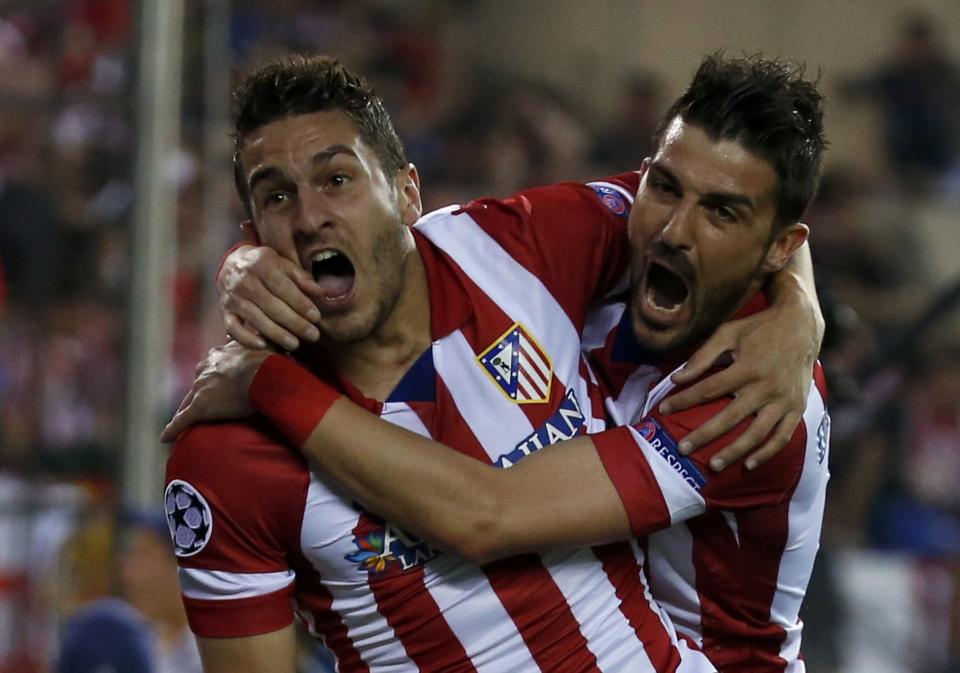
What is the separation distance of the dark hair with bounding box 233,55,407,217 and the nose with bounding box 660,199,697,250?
1.57ft

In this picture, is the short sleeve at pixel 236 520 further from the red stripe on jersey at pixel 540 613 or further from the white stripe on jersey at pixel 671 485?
the white stripe on jersey at pixel 671 485

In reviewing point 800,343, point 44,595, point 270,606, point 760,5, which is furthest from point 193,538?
point 760,5

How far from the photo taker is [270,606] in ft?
7.55

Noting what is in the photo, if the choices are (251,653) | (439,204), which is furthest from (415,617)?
(439,204)

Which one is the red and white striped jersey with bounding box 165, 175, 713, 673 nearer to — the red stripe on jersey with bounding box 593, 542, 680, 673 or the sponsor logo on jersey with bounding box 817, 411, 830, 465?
the red stripe on jersey with bounding box 593, 542, 680, 673

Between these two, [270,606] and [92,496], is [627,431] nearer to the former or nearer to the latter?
[270,606]

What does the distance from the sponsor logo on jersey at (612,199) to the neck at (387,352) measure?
1.44 ft

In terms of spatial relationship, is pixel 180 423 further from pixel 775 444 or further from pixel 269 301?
pixel 775 444

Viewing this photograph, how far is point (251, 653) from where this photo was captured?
2.31m

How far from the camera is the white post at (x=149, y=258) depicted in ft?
15.8

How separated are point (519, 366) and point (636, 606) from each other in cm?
44

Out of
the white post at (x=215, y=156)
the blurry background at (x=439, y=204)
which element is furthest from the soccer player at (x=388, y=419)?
the white post at (x=215, y=156)

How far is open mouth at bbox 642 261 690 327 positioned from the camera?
2416 mm

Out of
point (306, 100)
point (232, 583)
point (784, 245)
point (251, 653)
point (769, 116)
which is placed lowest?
point (251, 653)
